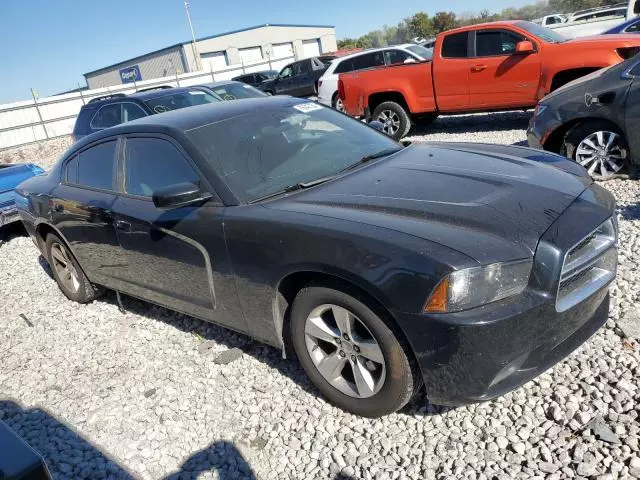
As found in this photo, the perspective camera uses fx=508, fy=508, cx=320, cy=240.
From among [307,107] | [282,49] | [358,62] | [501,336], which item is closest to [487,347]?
[501,336]

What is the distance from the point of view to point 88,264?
4.52 meters

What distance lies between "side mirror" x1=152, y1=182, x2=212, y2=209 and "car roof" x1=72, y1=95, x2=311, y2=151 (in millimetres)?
614

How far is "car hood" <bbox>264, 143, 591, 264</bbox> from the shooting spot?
92.0 inches

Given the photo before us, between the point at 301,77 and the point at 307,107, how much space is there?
57.3 feet

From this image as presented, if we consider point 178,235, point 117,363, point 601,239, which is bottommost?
point 117,363

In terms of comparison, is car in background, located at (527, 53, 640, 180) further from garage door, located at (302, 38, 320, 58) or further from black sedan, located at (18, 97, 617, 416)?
garage door, located at (302, 38, 320, 58)

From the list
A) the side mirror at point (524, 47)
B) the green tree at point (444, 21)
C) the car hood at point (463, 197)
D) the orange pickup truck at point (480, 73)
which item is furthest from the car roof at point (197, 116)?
the green tree at point (444, 21)

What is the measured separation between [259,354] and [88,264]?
78.1 inches

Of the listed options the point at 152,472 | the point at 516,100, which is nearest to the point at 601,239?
the point at 152,472

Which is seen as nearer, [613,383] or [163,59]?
[613,383]

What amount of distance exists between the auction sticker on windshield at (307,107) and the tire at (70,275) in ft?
8.56

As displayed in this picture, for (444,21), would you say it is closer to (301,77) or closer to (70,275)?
(301,77)

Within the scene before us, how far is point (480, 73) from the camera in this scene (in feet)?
28.0

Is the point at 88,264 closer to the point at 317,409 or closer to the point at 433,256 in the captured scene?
the point at 317,409
